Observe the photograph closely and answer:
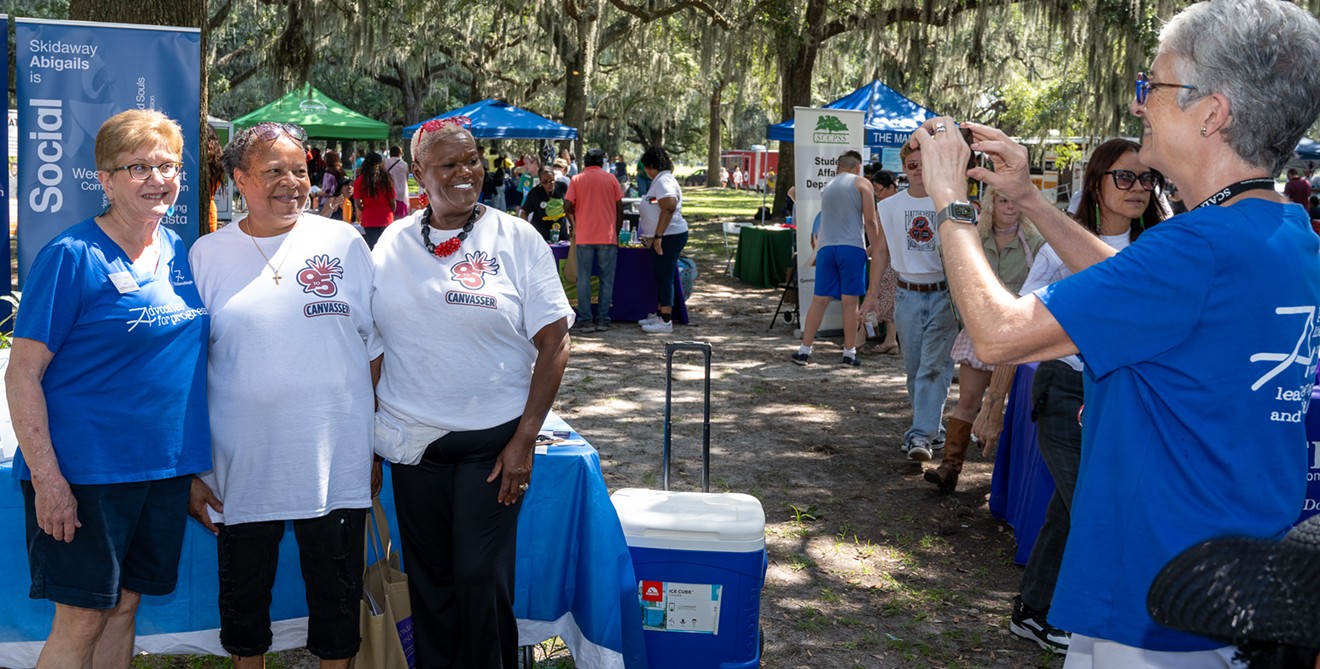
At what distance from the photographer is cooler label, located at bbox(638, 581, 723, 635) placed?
3492 mm

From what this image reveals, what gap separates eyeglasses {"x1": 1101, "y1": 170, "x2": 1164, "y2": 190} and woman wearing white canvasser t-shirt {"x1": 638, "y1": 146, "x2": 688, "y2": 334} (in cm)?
670

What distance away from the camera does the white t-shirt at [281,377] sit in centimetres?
291

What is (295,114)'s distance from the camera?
2108 centimetres

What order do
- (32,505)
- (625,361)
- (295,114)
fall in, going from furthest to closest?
(295,114) → (625,361) → (32,505)

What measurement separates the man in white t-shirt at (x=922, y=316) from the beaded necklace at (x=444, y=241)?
3799 millimetres

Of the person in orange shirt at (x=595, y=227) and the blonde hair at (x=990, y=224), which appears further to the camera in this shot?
the person in orange shirt at (x=595, y=227)

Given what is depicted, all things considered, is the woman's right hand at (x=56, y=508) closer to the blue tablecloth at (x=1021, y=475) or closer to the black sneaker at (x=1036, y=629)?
the black sneaker at (x=1036, y=629)

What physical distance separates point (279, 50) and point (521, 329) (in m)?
18.4

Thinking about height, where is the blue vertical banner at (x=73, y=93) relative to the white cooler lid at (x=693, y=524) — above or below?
above

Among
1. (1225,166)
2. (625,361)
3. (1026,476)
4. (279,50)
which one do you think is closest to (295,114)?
(279,50)

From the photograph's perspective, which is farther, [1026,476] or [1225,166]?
[1026,476]

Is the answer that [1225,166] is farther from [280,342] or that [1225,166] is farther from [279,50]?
[279,50]

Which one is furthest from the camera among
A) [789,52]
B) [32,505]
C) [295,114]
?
[295,114]

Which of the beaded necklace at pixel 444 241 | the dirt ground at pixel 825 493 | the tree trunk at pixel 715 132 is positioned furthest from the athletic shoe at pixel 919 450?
the tree trunk at pixel 715 132
